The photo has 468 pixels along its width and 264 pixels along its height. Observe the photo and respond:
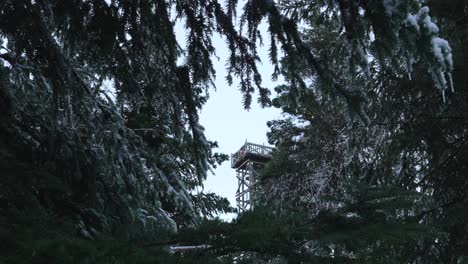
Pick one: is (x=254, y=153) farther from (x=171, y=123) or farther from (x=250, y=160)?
(x=171, y=123)

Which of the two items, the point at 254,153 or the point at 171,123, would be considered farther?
the point at 254,153

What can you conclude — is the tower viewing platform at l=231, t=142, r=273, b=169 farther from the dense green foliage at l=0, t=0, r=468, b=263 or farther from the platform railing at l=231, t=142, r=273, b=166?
the dense green foliage at l=0, t=0, r=468, b=263

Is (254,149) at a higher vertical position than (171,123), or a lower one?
higher

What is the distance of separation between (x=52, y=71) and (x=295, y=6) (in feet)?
18.7

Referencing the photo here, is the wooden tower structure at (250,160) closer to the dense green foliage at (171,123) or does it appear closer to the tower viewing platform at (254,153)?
the tower viewing platform at (254,153)

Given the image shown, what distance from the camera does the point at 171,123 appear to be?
3729 mm

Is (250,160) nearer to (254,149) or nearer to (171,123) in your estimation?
(254,149)

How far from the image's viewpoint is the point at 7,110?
3004 mm

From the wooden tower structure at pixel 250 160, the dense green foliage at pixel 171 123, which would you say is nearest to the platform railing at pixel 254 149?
the wooden tower structure at pixel 250 160

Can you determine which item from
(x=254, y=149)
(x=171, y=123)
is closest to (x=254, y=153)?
(x=254, y=149)

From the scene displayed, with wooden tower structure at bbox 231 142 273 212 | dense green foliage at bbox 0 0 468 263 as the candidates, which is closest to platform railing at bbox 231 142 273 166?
wooden tower structure at bbox 231 142 273 212

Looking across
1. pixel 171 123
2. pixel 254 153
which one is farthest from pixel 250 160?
pixel 171 123

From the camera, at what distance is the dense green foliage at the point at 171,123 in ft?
5.17

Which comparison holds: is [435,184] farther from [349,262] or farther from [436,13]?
[349,262]
